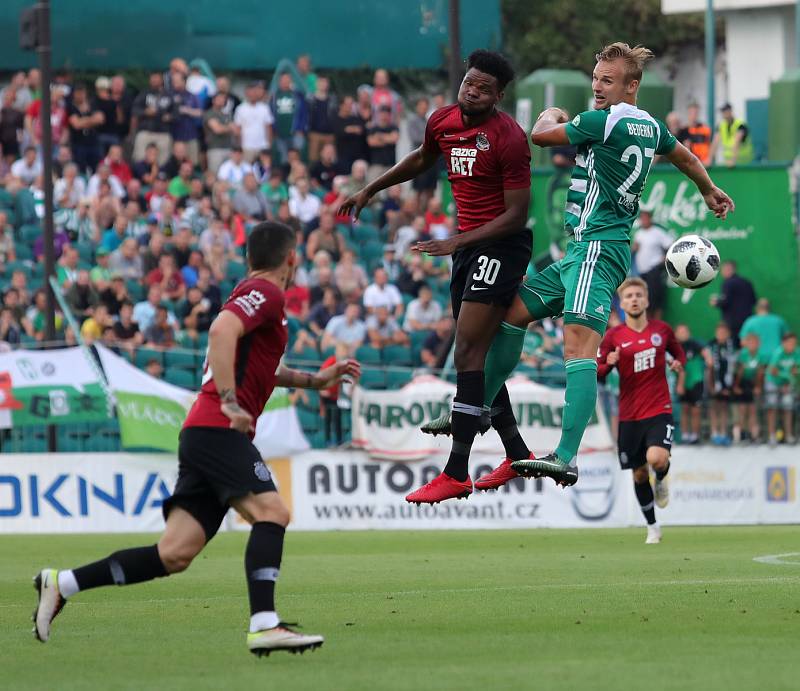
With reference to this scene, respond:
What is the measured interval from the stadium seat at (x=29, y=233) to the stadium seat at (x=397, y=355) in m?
5.70

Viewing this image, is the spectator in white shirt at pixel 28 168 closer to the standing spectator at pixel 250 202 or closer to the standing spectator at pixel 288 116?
the standing spectator at pixel 250 202

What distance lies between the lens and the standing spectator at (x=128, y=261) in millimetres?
22453

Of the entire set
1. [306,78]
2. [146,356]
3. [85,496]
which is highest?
[306,78]

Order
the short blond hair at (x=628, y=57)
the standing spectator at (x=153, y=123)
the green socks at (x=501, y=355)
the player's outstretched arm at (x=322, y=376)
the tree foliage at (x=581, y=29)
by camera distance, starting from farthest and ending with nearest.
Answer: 1. the tree foliage at (x=581, y=29)
2. the standing spectator at (x=153, y=123)
3. the green socks at (x=501, y=355)
4. the short blond hair at (x=628, y=57)
5. the player's outstretched arm at (x=322, y=376)

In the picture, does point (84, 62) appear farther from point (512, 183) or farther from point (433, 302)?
point (512, 183)

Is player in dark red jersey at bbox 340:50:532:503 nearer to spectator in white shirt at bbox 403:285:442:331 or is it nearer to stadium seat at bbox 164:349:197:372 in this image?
stadium seat at bbox 164:349:197:372

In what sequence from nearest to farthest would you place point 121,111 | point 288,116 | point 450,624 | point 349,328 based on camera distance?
1. point 450,624
2. point 349,328
3. point 121,111
4. point 288,116

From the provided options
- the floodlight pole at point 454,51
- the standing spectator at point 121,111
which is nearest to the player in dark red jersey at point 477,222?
the floodlight pole at point 454,51

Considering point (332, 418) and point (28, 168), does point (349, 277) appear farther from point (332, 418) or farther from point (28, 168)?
point (28, 168)

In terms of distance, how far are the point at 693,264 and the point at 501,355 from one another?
1.42 metres

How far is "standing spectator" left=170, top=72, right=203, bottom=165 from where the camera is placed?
25625 millimetres

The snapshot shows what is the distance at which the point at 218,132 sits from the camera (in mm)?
25766

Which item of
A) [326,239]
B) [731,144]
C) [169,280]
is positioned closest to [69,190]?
[169,280]

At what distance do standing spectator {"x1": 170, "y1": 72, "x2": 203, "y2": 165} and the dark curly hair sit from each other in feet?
53.3
